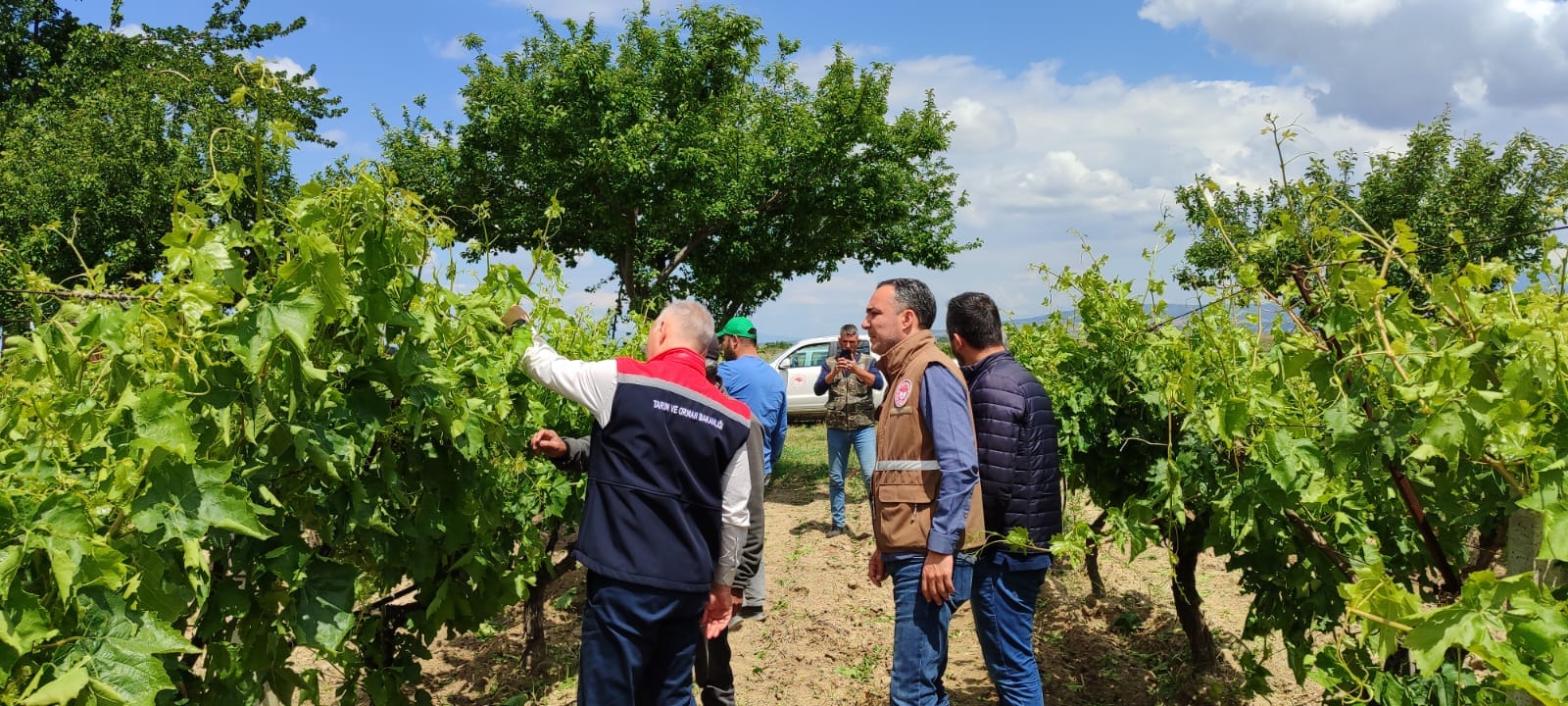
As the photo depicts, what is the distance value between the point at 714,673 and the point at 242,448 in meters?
2.25

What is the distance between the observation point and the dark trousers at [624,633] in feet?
8.84

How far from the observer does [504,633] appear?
6.00 metres

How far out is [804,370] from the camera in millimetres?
14922

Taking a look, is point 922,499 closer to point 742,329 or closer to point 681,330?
point 681,330

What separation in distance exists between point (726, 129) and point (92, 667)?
1139 centimetres

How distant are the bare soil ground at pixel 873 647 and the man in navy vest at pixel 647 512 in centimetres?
186

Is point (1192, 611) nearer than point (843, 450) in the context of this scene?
Yes

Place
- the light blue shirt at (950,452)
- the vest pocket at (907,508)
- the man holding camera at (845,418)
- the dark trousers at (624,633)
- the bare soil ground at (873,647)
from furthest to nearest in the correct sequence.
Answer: the man holding camera at (845,418) → the bare soil ground at (873,647) → the vest pocket at (907,508) → the light blue shirt at (950,452) → the dark trousers at (624,633)

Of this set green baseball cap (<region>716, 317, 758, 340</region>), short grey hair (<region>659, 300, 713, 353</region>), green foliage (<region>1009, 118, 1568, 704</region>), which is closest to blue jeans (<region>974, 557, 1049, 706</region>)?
green foliage (<region>1009, 118, 1568, 704</region>)

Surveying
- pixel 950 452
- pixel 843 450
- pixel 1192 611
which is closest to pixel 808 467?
pixel 843 450

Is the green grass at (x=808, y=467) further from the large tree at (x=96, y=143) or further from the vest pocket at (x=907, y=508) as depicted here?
the large tree at (x=96, y=143)

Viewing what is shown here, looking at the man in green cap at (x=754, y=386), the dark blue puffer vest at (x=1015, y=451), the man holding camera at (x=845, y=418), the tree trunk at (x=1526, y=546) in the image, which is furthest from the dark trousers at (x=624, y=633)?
the man holding camera at (x=845, y=418)

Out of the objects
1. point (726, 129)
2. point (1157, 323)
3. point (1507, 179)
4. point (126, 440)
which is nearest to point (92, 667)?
point (126, 440)

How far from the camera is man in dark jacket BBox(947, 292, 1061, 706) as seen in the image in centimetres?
317
